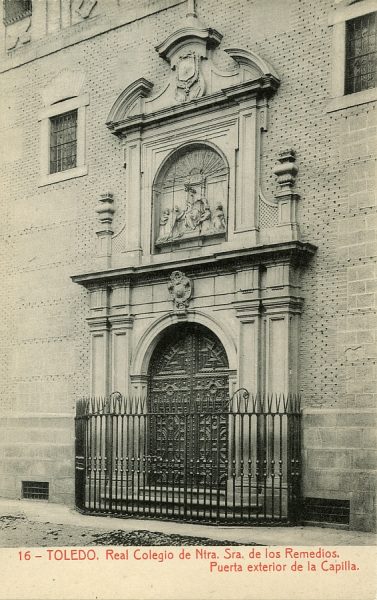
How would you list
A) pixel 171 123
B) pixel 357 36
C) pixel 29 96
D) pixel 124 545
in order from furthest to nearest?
pixel 29 96 < pixel 171 123 < pixel 357 36 < pixel 124 545

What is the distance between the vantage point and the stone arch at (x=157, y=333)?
13.1 metres

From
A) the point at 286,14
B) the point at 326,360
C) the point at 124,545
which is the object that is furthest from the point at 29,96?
the point at 124,545

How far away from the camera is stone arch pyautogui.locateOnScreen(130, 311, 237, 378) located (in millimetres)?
13133

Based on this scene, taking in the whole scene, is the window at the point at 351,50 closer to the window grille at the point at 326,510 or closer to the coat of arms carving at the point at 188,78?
the coat of arms carving at the point at 188,78

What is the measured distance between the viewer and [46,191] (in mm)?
16312

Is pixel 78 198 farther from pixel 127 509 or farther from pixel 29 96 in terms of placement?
pixel 127 509

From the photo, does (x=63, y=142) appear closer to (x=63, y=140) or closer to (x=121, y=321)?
(x=63, y=140)

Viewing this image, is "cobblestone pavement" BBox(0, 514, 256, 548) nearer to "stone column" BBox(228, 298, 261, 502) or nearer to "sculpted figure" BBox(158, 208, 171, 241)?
"stone column" BBox(228, 298, 261, 502)

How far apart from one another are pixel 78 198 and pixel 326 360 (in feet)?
20.5

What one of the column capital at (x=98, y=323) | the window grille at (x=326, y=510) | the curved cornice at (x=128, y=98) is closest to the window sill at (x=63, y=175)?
the curved cornice at (x=128, y=98)

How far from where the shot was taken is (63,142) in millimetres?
16297

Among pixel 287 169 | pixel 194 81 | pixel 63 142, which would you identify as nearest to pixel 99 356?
pixel 63 142

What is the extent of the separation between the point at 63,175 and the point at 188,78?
3413mm

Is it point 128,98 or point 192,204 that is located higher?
point 128,98
